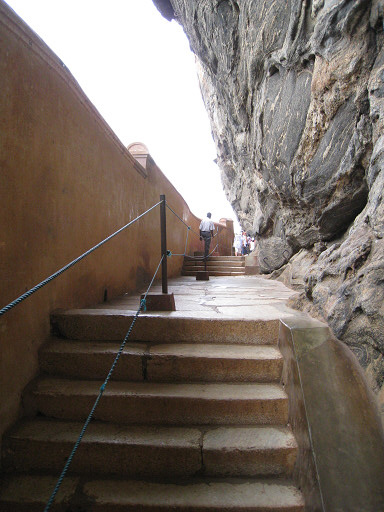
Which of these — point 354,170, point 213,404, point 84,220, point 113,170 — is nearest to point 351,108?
point 354,170

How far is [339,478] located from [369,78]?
4.02 meters

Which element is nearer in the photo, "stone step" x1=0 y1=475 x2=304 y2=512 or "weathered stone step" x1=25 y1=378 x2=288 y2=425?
"stone step" x1=0 y1=475 x2=304 y2=512

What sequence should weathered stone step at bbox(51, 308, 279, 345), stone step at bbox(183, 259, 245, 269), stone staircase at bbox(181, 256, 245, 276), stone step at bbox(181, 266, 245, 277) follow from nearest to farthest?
weathered stone step at bbox(51, 308, 279, 345) < stone step at bbox(181, 266, 245, 277) < stone staircase at bbox(181, 256, 245, 276) < stone step at bbox(183, 259, 245, 269)

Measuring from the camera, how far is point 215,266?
9273 millimetres

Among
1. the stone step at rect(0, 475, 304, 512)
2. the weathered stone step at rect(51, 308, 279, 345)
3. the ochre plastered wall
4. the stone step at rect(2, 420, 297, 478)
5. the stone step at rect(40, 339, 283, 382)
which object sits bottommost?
the stone step at rect(0, 475, 304, 512)

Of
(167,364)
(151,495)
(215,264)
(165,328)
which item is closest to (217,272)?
(215,264)

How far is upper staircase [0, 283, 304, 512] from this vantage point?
Result: 1.62m

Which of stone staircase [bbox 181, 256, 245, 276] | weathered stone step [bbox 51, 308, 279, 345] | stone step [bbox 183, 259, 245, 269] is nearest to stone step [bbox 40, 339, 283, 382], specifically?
weathered stone step [bbox 51, 308, 279, 345]

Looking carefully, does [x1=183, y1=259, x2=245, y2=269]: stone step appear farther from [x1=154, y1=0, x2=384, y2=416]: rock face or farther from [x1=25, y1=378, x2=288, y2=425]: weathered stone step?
[x1=25, y1=378, x2=288, y2=425]: weathered stone step

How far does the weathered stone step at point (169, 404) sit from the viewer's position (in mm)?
1923

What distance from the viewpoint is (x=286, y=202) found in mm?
6066

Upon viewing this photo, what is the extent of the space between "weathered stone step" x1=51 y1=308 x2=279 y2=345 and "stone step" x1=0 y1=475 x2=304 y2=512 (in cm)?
97

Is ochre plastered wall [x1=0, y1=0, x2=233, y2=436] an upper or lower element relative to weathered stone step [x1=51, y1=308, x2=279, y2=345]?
upper

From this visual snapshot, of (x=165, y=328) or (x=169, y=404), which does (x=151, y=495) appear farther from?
(x=165, y=328)
